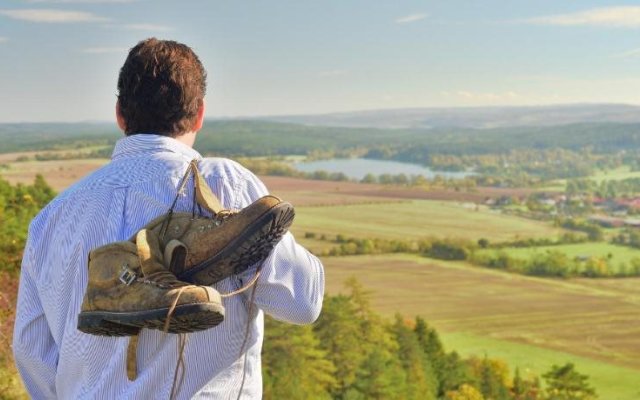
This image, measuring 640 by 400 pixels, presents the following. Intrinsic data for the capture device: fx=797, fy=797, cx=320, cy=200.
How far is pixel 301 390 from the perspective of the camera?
2236cm

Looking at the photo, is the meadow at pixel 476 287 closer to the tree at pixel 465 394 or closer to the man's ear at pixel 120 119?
the tree at pixel 465 394

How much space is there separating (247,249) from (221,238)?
49mm

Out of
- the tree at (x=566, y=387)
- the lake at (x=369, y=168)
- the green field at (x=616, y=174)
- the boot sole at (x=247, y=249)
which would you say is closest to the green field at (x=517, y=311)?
the tree at (x=566, y=387)

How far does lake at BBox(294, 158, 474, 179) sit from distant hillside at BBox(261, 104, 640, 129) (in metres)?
13.2

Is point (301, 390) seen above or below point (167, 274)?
below

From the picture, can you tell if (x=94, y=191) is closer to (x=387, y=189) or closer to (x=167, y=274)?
(x=167, y=274)

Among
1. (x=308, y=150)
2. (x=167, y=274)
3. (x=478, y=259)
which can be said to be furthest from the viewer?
(x=308, y=150)

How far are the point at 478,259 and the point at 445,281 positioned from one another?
5.27 meters

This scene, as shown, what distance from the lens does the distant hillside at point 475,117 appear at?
105844 mm

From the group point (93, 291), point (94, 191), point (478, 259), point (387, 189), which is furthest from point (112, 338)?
point (387, 189)

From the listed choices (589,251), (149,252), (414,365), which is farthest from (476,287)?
(149,252)

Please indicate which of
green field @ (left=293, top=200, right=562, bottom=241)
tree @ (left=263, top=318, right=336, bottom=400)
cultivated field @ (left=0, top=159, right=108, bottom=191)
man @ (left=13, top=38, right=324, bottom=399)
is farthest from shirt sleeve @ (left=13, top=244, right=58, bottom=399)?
green field @ (left=293, top=200, right=562, bottom=241)

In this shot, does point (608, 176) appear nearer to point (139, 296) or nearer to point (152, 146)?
point (152, 146)

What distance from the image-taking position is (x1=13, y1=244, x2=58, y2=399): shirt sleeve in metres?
1.64
